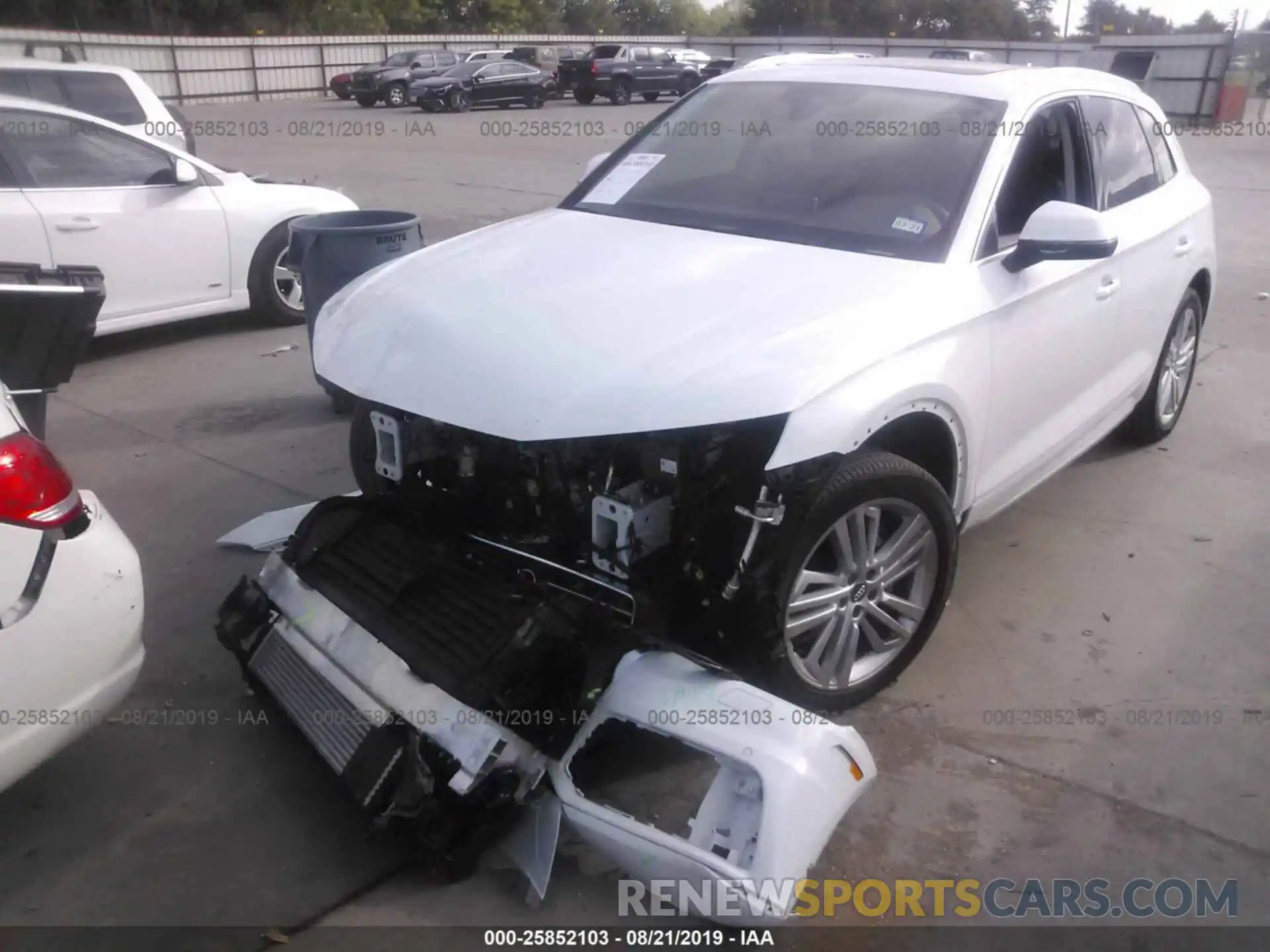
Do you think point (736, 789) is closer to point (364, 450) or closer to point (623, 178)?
point (364, 450)

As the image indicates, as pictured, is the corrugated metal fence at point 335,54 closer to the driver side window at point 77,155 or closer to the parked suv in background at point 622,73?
the parked suv in background at point 622,73

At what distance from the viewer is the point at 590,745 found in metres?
2.90

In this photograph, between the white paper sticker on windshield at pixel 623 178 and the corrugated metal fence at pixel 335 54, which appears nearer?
the white paper sticker on windshield at pixel 623 178

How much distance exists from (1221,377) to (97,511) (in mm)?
6351

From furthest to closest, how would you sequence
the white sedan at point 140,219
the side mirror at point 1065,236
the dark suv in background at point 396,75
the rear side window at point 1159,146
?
the dark suv in background at point 396,75 → the white sedan at point 140,219 → the rear side window at point 1159,146 → the side mirror at point 1065,236

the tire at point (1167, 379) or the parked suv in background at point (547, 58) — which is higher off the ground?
the parked suv in background at point (547, 58)

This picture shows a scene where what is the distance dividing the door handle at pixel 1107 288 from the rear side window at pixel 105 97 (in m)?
7.81

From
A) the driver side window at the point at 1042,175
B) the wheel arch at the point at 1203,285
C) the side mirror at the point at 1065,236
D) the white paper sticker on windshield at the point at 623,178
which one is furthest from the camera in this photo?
the wheel arch at the point at 1203,285

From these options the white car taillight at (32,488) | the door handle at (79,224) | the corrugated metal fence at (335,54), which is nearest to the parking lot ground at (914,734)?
the white car taillight at (32,488)

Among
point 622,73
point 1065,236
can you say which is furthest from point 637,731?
point 622,73

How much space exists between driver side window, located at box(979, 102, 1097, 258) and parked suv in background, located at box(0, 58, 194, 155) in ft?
22.3

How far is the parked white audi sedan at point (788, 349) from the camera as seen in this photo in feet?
9.61

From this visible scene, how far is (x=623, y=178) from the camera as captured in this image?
439 centimetres

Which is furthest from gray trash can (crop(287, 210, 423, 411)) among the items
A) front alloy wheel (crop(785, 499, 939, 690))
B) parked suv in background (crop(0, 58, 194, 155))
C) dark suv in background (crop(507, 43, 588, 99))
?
dark suv in background (crop(507, 43, 588, 99))
